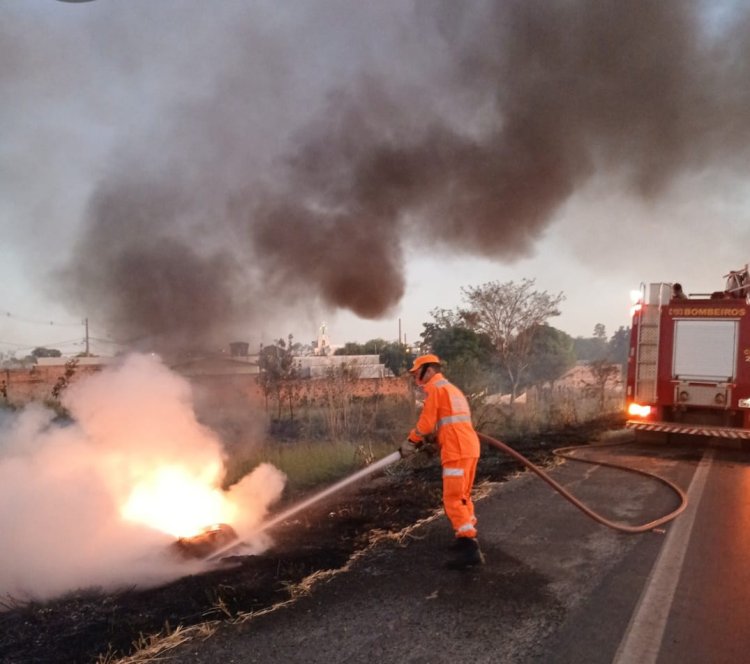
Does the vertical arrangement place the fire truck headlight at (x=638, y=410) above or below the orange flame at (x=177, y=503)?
above

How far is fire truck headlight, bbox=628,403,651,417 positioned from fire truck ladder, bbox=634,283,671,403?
10 centimetres

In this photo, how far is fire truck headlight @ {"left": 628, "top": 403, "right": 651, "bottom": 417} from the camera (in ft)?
31.9

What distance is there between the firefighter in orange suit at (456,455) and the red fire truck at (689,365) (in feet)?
21.0

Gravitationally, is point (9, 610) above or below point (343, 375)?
below

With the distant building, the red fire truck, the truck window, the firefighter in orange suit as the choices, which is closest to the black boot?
the firefighter in orange suit

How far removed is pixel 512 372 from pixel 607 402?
348cm

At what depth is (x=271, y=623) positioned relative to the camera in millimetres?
3150

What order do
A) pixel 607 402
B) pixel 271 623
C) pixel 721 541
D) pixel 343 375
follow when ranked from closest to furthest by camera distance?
pixel 271 623 → pixel 721 541 → pixel 343 375 → pixel 607 402

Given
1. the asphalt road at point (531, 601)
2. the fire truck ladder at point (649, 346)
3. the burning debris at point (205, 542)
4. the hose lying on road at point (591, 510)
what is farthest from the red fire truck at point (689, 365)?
the burning debris at point (205, 542)

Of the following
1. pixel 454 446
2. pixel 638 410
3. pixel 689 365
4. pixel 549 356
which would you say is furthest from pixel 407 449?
pixel 549 356

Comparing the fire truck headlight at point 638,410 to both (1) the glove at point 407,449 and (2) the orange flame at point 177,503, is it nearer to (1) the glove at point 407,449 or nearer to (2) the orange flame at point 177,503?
(1) the glove at point 407,449

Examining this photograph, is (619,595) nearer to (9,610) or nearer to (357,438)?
(9,610)

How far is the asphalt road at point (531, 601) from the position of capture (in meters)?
2.83

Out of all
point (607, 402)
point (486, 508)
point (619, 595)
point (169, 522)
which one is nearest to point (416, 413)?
point (486, 508)
